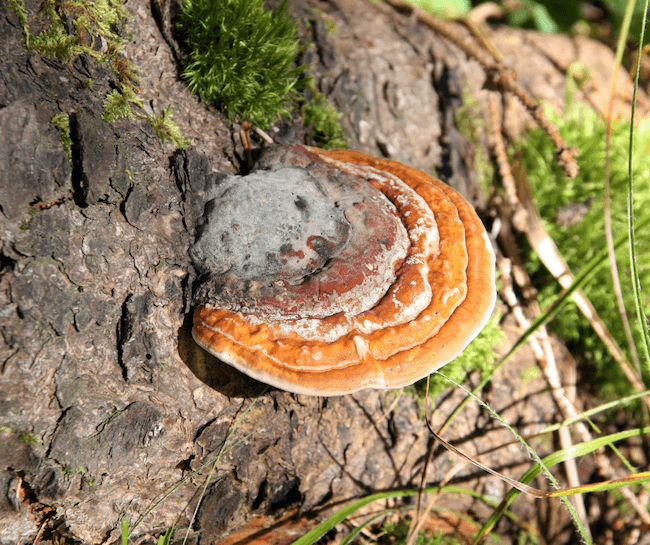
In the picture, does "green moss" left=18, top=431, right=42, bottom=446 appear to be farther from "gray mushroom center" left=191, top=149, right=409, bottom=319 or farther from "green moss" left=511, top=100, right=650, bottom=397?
"green moss" left=511, top=100, right=650, bottom=397

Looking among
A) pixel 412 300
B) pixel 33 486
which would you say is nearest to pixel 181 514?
pixel 33 486

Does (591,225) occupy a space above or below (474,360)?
above

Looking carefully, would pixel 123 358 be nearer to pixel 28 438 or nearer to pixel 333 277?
pixel 28 438

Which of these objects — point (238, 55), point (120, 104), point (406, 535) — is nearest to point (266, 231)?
point (120, 104)

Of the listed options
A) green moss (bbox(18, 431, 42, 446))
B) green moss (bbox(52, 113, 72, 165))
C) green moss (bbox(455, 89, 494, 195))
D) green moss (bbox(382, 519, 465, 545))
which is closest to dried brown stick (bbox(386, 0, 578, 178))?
green moss (bbox(455, 89, 494, 195))

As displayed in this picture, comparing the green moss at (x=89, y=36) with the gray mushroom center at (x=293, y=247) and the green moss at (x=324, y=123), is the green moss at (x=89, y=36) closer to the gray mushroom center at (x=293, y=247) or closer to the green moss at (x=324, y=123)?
the gray mushroom center at (x=293, y=247)

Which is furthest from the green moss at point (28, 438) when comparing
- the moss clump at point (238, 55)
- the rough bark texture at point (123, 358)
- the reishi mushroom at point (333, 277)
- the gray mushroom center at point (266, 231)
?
the moss clump at point (238, 55)
